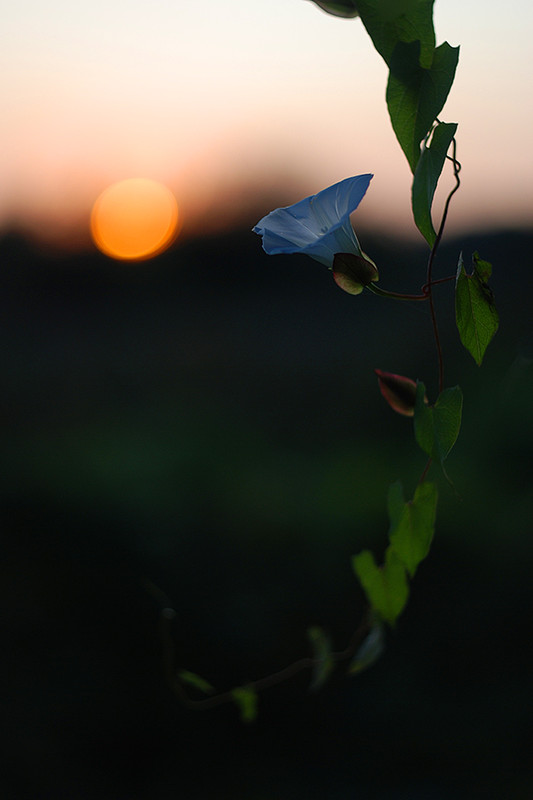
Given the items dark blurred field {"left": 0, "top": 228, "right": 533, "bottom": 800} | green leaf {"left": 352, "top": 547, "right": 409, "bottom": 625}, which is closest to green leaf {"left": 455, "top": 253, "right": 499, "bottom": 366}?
green leaf {"left": 352, "top": 547, "right": 409, "bottom": 625}

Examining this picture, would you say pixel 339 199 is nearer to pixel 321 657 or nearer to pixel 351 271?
pixel 351 271

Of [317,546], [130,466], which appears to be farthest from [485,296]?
[130,466]

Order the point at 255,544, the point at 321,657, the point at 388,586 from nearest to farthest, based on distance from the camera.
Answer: the point at 388,586, the point at 321,657, the point at 255,544

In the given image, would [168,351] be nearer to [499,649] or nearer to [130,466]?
[130,466]

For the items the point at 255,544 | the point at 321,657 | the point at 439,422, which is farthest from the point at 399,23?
the point at 255,544

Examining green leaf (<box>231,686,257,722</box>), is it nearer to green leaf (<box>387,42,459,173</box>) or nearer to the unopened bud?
the unopened bud

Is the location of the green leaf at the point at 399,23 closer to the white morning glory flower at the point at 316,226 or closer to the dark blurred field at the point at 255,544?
the white morning glory flower at the point at 316,226
